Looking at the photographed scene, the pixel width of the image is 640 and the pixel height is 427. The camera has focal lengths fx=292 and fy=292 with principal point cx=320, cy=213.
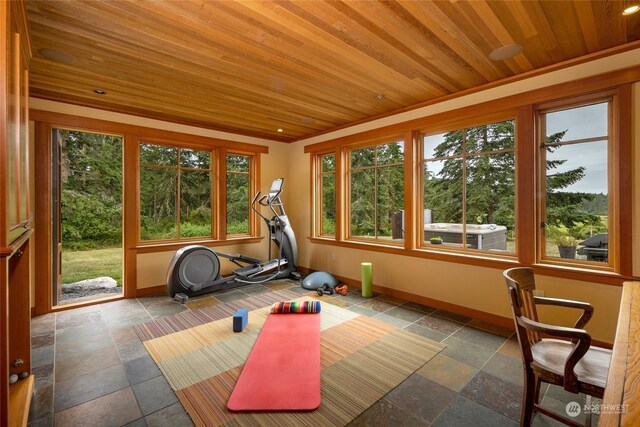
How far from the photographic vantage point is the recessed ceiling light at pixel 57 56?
262cm

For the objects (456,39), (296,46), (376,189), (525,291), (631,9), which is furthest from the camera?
(376,189)

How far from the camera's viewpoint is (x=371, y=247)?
4676 millimetres

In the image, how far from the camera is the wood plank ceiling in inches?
82.6

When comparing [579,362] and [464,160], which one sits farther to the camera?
[464,160]

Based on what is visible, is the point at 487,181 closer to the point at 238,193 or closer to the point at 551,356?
the point at 551,356

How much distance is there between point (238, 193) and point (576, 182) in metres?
5.00

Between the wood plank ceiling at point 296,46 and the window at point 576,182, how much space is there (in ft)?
1.97

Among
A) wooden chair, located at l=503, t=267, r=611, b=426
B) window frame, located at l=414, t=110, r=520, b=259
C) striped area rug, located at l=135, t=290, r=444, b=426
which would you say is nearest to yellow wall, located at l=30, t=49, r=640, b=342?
window frame, located at l=414, t=110, r=520, b=259

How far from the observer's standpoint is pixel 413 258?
4.13m

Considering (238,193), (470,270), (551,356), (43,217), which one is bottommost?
(551,356)

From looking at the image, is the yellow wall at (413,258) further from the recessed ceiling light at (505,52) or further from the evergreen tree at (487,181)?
the recessed ceiling light at (505,52)

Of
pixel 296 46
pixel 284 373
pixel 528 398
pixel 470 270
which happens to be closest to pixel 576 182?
pixel 470 270

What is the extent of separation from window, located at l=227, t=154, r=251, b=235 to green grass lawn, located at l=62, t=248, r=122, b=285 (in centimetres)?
323

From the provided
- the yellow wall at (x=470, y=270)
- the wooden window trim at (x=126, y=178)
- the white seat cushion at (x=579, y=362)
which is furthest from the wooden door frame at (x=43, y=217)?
the white seat cushion at (x=579, y=362)
